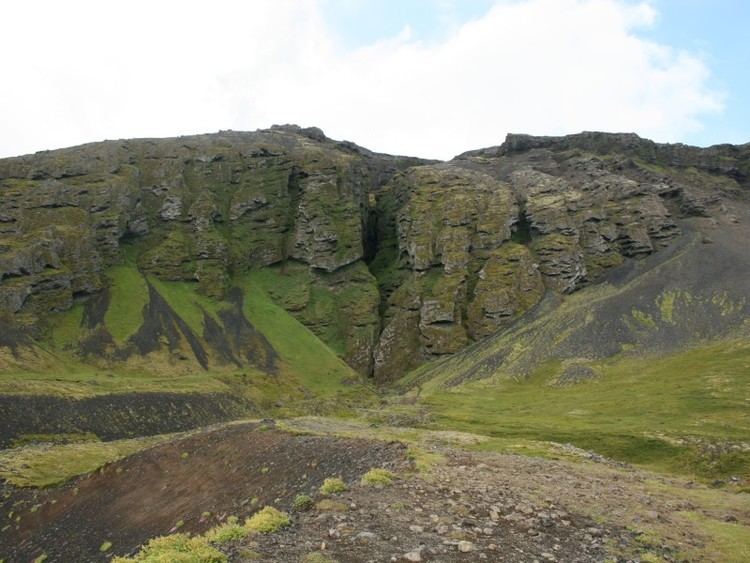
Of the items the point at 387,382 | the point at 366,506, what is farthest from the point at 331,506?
the point at 387,382

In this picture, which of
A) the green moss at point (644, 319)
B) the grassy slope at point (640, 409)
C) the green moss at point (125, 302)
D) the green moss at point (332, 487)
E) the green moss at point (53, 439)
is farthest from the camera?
the green moss at point (125, 302)

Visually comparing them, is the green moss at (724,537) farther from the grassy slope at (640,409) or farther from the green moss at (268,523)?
the grassy slope at (640,409)

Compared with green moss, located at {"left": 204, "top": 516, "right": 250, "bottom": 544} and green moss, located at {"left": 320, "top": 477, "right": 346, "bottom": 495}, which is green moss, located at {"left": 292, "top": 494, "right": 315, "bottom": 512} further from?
green moss, located at {"left": 204, "top": 516, "right": 250, "bottom": 544}

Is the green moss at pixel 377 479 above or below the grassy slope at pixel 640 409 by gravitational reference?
above

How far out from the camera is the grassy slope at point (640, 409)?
6581cm

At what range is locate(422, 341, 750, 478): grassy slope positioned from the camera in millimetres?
65812

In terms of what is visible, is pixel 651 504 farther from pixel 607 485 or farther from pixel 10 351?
pixel 10 351

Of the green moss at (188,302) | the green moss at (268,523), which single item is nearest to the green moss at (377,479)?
the green moss at (268,523)

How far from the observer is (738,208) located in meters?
192

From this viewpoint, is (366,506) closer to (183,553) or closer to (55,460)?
(183,553)

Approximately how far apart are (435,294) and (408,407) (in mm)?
77444

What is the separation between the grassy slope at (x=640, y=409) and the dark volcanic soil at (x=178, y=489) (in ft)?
138

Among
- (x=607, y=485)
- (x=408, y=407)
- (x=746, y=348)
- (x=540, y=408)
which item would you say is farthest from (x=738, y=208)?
(x=607, y=485)

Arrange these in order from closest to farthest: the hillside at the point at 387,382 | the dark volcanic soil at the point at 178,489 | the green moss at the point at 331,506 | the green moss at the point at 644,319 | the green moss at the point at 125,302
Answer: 1. the green moss at the point at 331,506
2. the hillside at the point at 387,382
3. the dark volcanic soil at the point at 178,489
4. the green moss at the point at 644,319
5. the green moss at the point at 125,302
